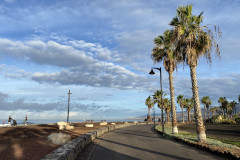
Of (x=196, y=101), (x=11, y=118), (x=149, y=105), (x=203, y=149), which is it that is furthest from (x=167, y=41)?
(x=149, y=105)

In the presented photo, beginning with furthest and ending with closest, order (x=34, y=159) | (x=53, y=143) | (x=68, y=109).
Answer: (x=68, y=109) → (x=53, y=143) → (x=34, y=159)

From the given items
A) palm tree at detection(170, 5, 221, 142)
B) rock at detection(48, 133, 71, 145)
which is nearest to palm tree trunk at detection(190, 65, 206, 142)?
palm tree at detection(170, 5, 221, 142)

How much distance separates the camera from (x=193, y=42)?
18.2 m

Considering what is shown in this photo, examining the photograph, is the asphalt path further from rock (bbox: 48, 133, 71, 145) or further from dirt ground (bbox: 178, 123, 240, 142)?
dirt ground (bbox: 178, 123, 240, 142)

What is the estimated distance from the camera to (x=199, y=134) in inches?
634

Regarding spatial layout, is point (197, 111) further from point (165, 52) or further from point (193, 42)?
point (165, 52)

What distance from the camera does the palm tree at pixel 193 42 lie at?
56.7ft

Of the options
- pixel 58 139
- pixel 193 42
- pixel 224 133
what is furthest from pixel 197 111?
pixel 224 133

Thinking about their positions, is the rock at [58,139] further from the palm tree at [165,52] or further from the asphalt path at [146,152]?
the palm tree at [165,52]

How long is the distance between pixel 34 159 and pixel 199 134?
12554 millimetres

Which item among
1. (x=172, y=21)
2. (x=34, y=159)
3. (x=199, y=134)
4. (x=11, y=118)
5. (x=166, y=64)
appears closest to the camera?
(x=34, y=159)

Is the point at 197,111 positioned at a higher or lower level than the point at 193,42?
lower

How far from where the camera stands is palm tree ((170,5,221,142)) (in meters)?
17.3

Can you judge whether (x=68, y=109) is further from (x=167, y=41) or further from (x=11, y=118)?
(x=167, y=41)
